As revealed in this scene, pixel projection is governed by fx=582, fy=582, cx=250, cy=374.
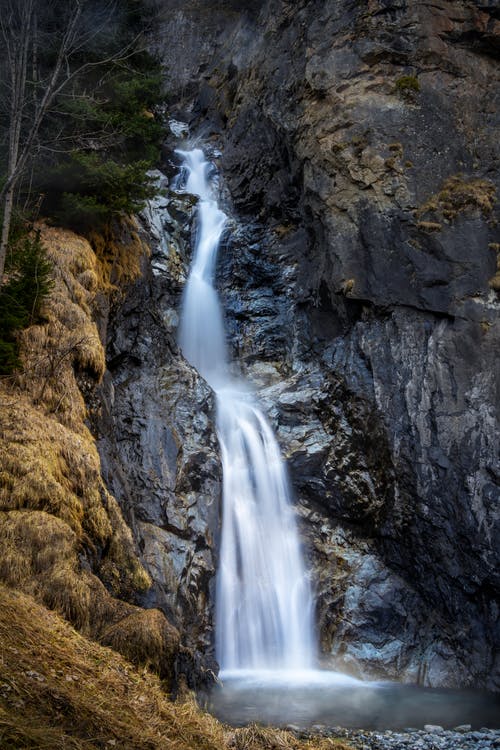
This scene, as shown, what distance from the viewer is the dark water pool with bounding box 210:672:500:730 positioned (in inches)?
371

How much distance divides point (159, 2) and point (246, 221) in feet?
68.3

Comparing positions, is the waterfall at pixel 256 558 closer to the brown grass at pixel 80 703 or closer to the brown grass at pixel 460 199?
the brown grass at pixel 80 703

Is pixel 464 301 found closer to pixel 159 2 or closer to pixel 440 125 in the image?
pixel 440 125

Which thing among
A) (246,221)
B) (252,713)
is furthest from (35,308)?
(246,221)

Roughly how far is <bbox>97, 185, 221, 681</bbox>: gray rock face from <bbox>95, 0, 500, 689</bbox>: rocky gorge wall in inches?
2.0

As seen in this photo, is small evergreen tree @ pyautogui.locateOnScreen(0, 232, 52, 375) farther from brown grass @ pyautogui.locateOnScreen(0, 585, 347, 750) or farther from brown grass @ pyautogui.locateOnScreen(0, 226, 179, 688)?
brown grass @ pyautogui.locateOnScreen(0, 585, 347, 750)

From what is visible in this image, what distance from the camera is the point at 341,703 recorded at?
10633 millimetres

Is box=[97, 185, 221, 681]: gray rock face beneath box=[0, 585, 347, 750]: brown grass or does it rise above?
above

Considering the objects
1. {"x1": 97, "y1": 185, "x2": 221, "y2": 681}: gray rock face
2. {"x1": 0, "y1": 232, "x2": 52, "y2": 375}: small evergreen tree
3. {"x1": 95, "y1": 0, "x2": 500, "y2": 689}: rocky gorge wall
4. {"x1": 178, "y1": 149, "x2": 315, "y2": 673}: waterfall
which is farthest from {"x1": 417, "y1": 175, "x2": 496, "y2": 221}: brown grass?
{"x1": 0, "y1": 232, "x2": 52, "y2": 375}: small evergreen tree

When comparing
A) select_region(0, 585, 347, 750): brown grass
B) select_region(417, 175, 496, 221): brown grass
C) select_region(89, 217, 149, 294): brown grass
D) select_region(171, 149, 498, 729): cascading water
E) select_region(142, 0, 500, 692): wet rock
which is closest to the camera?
select_region(0, 585, 347, 750): brown grass

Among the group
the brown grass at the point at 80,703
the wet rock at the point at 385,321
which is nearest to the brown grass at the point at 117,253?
the wet rock at the point at 385,321

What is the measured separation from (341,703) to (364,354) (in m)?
8.57

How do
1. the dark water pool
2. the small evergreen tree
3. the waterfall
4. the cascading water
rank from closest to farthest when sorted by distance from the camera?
the dark water pool, the small evergreen tree, the cascading water, the waterfall

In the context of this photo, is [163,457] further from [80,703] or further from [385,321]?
[80,703]
